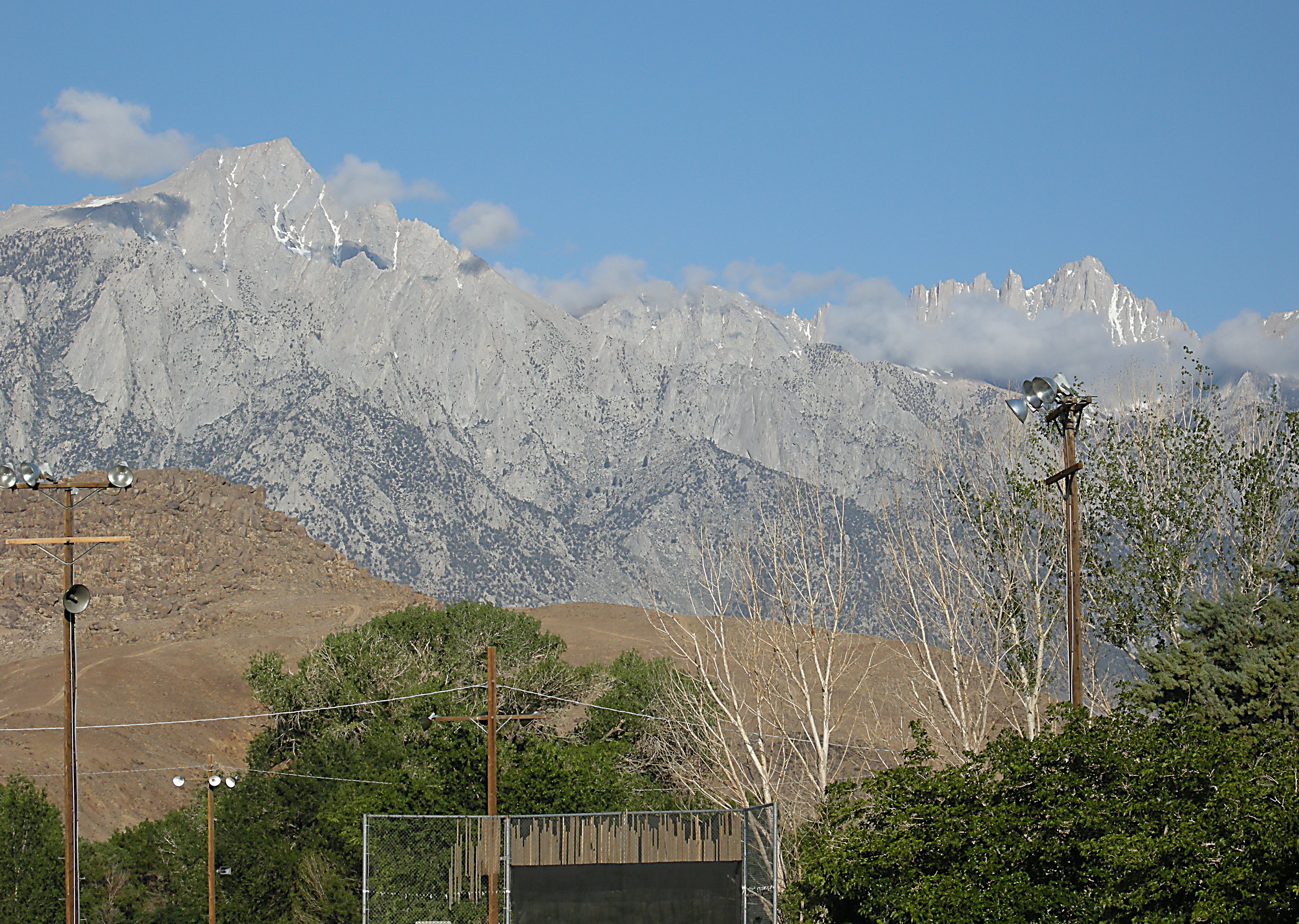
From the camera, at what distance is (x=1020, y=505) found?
1166 inches

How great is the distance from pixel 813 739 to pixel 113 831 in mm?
44633

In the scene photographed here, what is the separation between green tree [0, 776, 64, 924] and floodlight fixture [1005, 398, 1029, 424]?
3406 centimetres

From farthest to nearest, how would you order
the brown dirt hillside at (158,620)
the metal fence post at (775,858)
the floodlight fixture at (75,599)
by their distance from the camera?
the brown dirt hillside at (158,620)
the metal fence post at (775,858)
the floodlight fixture at (75,599)

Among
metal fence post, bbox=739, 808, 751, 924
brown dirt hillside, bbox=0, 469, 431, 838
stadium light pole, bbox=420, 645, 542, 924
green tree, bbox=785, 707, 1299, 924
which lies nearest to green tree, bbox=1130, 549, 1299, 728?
green tree, bbox=785, 707, 1299, 924

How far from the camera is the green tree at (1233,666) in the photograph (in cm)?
1975

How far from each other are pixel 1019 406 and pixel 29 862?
35398 mm

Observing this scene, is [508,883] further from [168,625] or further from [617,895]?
[168,625]

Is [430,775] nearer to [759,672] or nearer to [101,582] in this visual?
[759,672]

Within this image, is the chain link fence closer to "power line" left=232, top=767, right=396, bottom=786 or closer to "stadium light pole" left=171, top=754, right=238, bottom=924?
"stadium light pole" left=171, top=754, right=238, bottom=924

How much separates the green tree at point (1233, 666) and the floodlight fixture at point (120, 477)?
46.1 ft

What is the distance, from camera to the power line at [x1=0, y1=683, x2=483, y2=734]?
1781 inches

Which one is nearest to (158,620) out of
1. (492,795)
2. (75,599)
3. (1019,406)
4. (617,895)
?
(492,795)

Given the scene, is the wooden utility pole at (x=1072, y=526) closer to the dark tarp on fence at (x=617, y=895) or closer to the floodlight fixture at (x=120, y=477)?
the dark tarp on fence at (x=617, y=895)

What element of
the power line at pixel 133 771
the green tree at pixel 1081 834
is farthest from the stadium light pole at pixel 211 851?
the power line at pixel 133 771
